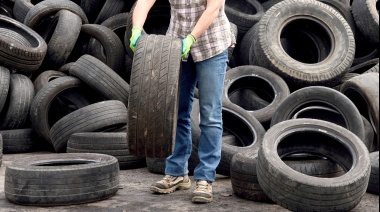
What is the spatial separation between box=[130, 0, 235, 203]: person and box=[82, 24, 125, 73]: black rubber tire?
360cm

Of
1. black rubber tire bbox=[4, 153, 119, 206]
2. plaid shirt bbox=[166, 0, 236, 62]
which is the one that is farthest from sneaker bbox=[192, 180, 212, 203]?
plaid shirt bbox=[166, 0, 236, 62]

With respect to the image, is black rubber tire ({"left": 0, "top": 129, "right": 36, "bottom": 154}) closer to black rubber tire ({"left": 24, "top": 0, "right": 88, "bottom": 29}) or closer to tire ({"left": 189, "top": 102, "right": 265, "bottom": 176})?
tire ({"left": 189, "top": 102, "right": 265, "bottom": 176})

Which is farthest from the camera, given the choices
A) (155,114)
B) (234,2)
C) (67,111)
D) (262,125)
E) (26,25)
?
(234,2)

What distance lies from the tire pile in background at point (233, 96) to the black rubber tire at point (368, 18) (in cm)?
2

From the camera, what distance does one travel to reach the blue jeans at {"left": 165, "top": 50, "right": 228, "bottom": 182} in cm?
402

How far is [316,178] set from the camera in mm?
3703

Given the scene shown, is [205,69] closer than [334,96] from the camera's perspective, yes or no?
Yes

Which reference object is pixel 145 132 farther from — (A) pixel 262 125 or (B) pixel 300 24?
(B) pixel 300 24

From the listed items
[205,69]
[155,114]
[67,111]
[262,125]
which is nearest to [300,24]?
[262,125]

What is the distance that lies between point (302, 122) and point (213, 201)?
913 mm

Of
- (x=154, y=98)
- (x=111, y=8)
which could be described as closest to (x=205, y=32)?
(x=154, y=98)

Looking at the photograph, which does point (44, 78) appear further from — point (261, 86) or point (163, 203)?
point (163, 203)

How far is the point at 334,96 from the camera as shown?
17.2ft

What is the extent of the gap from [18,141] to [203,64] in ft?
9.81
